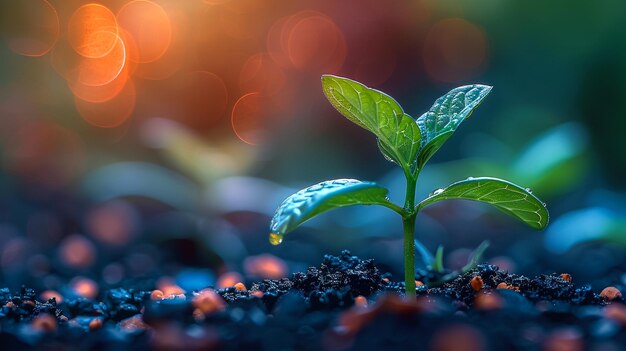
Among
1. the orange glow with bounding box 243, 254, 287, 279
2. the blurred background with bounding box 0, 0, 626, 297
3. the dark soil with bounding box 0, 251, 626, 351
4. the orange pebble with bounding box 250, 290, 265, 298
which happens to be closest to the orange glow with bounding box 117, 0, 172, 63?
the blurred background with bounding box 0, 0, 626, 297

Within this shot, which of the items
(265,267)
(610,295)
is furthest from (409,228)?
(265,267)

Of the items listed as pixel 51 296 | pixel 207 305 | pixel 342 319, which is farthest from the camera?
pixel 51 296

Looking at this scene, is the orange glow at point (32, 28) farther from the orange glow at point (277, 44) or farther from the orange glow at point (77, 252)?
the orange glow at point (77, 252)

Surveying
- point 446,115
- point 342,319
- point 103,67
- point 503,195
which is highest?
point 103,67

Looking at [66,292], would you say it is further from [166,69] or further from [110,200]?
[166,69]

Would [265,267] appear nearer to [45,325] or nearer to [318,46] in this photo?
[45,325]

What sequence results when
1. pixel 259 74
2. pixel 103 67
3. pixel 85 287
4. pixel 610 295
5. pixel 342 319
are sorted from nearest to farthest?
1. pixel 342 319
2. pixel 610 295
3. pixel 85 287
4. pixel 103 67
5. pixel 259 74
